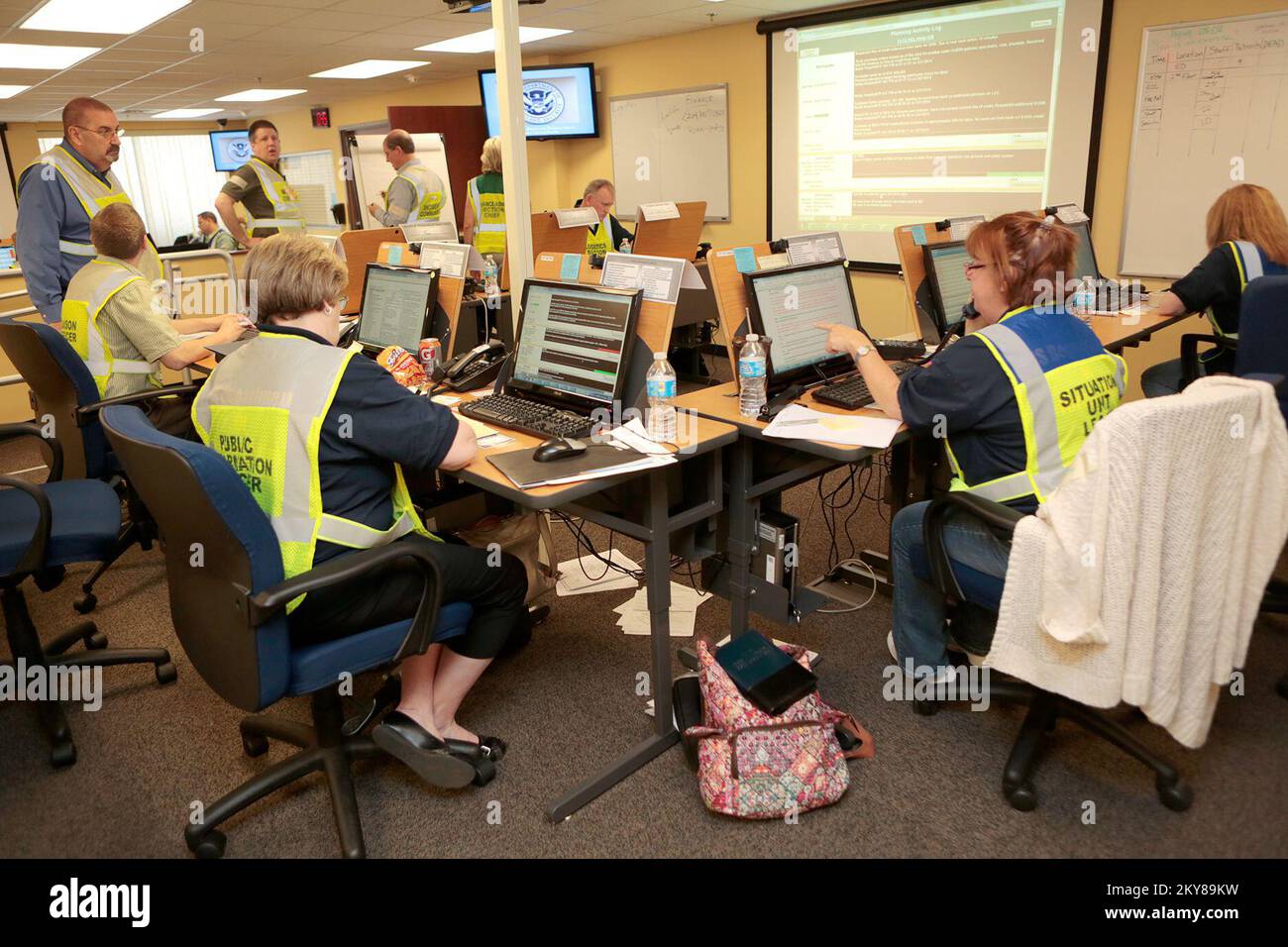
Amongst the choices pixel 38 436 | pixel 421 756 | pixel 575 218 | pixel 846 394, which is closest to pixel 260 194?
pixel 575 218

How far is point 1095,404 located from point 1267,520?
0.41 meters

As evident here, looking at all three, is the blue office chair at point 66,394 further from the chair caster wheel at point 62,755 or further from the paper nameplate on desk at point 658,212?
the paper nameplate on desk at point 658,212

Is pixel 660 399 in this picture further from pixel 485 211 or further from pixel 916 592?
pixel 485 211

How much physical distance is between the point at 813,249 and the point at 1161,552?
1.38m

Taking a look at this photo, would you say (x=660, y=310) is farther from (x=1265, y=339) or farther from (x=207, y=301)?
(x=207, y=301)

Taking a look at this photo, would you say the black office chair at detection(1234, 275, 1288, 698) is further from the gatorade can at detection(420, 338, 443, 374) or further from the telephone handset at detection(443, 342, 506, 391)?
the gatorade can at detection(420, 338, 443, 374)

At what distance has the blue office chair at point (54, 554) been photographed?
207 centimetres

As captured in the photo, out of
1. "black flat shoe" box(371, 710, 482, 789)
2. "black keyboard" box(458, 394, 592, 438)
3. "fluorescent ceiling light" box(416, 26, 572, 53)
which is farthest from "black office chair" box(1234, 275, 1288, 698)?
"fluorescent ceiling light" box(416, 26, 572, 53)

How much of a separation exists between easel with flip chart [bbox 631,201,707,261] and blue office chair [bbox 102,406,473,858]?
286 centimetres

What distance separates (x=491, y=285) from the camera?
133 inches

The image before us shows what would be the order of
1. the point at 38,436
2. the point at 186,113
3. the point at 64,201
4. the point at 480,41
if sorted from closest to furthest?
the point at 38,436 < the point at 64,201 < the point at 480,41 < the point at 186,113

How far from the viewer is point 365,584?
1.72m

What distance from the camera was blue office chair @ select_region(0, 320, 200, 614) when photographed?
2.62 metres
